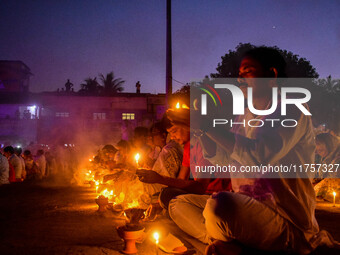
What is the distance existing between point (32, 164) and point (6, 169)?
13.8ft

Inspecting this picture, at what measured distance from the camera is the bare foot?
2422 millimetres

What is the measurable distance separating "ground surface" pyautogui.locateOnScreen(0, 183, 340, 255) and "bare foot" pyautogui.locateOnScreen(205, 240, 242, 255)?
753mm

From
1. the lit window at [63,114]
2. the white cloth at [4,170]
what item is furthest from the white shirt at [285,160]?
the lit window at [63,114]

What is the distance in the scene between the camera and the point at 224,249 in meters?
2.44

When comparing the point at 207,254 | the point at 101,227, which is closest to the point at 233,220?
the point at 207,254

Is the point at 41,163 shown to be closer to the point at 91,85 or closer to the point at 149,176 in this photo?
the point at 149,176

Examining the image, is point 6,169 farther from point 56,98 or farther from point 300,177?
point 56,98

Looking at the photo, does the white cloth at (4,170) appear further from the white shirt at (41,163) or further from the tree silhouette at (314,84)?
the tree silhouette at (314,84)

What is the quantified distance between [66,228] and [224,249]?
3790 mm

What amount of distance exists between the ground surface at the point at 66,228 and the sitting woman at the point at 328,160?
1.80ft

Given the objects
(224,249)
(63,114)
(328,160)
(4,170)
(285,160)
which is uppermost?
(63,114)

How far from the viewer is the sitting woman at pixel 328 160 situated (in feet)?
26.1

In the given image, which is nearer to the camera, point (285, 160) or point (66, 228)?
point (285, 160)

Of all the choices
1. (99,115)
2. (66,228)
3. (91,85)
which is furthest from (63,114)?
(66,228)
